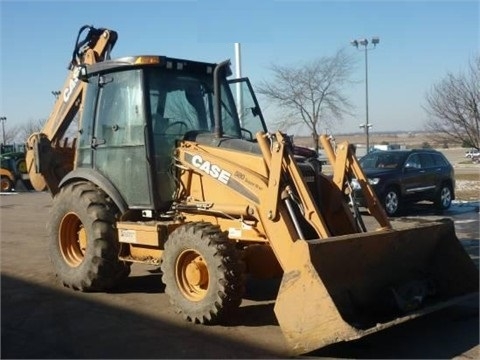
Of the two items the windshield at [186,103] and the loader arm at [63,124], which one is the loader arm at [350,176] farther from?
the loader arm at [63,124]

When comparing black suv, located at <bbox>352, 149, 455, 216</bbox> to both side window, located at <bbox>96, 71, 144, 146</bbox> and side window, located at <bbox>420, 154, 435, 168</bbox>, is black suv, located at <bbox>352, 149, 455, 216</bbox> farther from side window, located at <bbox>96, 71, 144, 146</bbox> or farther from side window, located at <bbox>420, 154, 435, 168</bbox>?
side window, located at <bbox>96, 71, 144, 146</bbox>

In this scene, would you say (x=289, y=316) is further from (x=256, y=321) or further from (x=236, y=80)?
(x=236, y=80)

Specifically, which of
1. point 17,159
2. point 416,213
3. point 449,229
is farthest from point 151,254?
point 17,159

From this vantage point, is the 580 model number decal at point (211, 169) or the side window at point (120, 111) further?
the side window at point (120, 111)

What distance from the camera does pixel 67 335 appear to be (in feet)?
20.3

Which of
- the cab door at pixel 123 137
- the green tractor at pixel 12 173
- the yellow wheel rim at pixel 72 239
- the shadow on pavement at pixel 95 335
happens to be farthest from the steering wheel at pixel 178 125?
the green tractor at pixel 12 173

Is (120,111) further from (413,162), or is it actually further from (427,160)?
(427,160)

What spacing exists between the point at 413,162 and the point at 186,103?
11.2 meters

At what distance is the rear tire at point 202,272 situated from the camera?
6.14 meters

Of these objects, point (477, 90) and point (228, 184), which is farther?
point (477, 90)

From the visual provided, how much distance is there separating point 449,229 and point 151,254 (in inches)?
134

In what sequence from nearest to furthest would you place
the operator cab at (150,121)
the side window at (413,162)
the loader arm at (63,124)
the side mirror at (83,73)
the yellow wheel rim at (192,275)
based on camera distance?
the yellow wheel rim at (192,275)
the operator cab at (150,121)
the side mirror at (83,73)
the loader arm at (63,124)
the side window at (413,162)

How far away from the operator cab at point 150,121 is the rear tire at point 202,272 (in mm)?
980

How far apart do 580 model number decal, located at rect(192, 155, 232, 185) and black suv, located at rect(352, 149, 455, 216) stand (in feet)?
31.9
